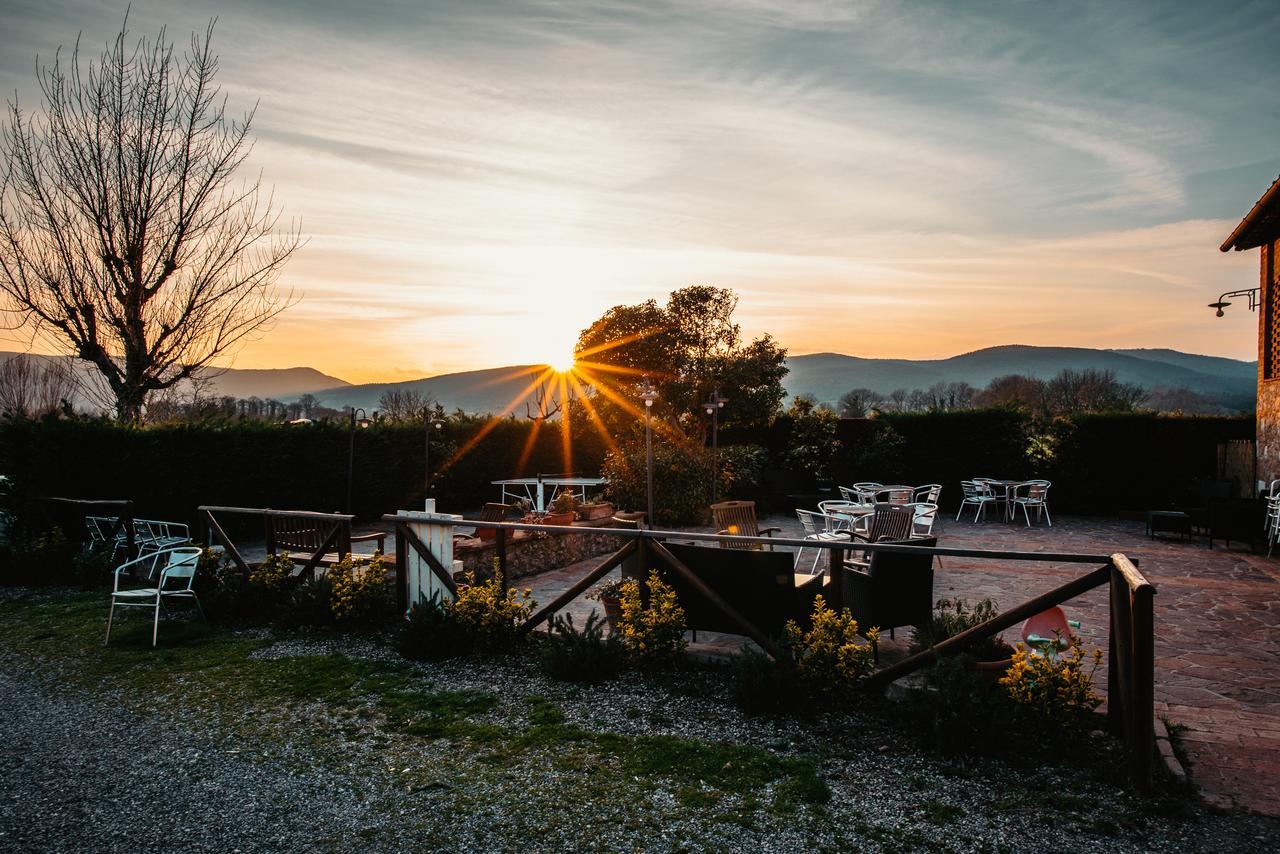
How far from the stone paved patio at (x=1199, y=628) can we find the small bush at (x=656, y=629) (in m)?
0.24

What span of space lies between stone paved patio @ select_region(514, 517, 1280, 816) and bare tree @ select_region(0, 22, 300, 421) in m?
9.20

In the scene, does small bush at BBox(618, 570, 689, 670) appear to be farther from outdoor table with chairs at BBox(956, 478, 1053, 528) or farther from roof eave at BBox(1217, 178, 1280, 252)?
roof eave at BBox(1217, 178, 1280, 252)

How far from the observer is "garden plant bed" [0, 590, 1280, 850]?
114 inches

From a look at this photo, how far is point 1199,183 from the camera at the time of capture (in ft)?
31.3

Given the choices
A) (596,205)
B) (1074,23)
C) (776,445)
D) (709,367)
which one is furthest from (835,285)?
(709,367)

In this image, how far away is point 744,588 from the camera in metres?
4.71

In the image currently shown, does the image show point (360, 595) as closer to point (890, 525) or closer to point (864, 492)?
point (890, 525)

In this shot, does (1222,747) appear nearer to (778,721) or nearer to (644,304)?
(778,721)

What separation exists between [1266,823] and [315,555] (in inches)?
251

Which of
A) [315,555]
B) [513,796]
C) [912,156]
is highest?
[912,156]

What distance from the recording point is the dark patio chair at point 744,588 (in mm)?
4586

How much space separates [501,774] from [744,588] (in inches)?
75.7

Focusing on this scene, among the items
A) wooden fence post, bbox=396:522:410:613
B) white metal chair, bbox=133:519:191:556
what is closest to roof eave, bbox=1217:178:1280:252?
wooden fence post, bbox=396:522:410:613

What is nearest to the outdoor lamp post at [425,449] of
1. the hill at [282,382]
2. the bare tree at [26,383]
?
the bare tree at [26,383]
